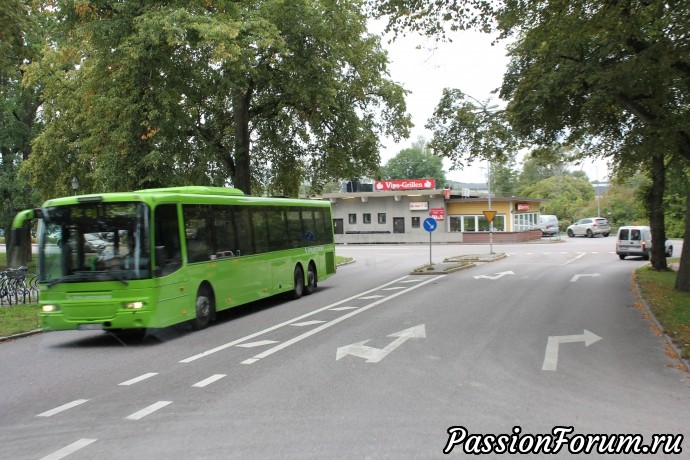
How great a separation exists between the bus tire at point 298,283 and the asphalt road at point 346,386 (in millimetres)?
3056

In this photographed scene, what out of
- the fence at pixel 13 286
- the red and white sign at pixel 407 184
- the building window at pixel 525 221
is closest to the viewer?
the fence at pixel 13 286

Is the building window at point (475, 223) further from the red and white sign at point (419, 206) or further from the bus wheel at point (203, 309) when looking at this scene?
the bus wheel at point (203, 309)

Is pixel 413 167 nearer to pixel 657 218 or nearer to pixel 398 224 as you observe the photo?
pixel 398 224

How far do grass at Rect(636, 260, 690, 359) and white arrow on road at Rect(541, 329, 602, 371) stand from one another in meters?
1.21

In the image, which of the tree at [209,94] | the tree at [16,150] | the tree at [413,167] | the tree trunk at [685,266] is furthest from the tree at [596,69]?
the tree at [413,167]

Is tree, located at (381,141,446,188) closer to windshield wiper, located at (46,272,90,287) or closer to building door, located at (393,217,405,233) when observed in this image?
building door, located at (393,217,405,233)

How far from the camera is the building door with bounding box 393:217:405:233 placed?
5522cm

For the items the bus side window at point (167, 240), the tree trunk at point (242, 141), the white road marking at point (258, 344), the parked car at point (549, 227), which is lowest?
the white road marking at point (258, 344)

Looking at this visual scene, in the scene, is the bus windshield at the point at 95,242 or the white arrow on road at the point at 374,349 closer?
the white arrow on road at the point at 374,349

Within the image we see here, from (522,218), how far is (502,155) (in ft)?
114

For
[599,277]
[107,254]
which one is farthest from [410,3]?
[599,277]

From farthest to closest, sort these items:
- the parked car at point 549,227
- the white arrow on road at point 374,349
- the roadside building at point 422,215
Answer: the parked car at point 549,227
the roadside building at point 422,215
the white arrow on road at point 374,349

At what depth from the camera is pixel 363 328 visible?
11211 millimetres

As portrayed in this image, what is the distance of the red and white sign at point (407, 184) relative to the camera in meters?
54.4
